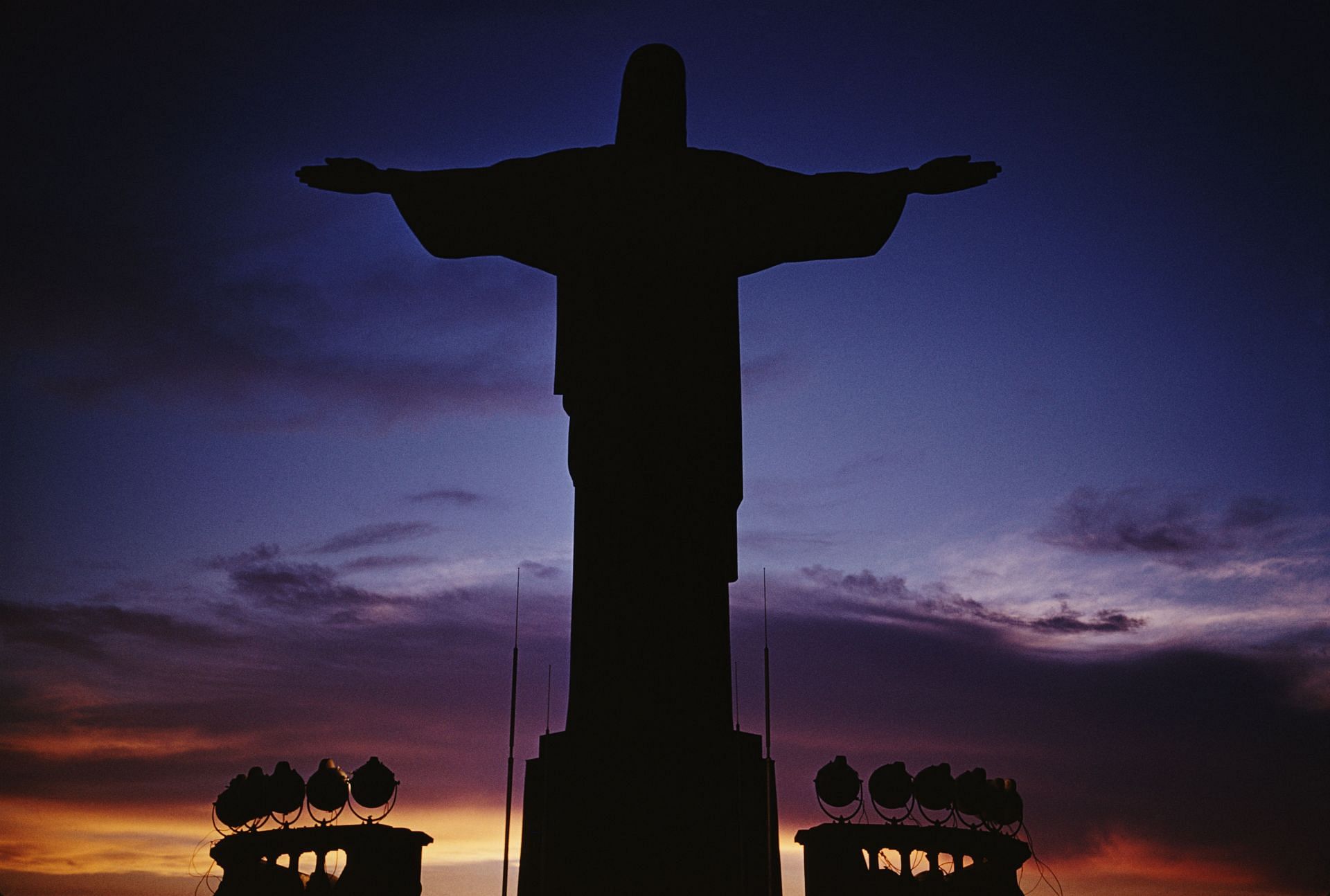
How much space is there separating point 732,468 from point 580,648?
2054mm

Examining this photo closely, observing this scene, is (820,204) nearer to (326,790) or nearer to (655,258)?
(655,258)

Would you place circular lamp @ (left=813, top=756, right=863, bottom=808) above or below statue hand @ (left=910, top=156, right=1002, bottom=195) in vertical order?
below

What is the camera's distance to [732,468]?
33.8 ft

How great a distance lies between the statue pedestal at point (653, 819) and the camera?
348 inches

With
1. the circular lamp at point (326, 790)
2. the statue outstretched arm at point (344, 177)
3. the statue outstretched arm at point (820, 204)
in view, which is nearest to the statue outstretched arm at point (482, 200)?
the statue outstretched arm at point (344, 177)

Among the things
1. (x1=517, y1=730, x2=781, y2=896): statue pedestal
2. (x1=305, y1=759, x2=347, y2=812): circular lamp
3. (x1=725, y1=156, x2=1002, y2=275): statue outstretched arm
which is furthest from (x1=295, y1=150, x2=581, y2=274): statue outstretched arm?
(x1=305, y1=759, x2=347, y2=812): circular lamp

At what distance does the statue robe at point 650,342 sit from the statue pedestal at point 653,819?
271 millimetres

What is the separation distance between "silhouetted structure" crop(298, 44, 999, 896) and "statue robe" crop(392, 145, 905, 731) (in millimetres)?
17

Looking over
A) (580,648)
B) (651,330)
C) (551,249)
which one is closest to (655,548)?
(580,648)

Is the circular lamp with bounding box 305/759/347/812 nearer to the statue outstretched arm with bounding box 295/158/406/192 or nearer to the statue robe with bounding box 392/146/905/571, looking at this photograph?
the statue robe with bounding box 392/146/905/571

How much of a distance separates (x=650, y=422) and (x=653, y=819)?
3.27 meters

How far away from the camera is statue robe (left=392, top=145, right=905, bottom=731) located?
31.6 ft

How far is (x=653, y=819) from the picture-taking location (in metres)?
8.91

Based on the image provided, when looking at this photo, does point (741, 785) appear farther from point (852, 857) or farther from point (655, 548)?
point (852, 857)
